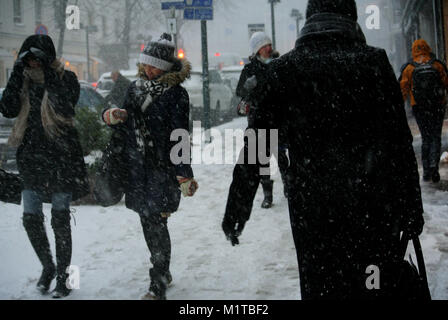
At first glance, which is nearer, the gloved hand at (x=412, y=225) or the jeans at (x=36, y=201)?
the gloved hand at (x=412, y=225)

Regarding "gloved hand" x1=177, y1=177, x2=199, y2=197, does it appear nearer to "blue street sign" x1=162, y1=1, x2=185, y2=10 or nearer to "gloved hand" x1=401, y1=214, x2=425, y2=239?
"gloved hand" x1=401, y1=214, x2=425, y2=239

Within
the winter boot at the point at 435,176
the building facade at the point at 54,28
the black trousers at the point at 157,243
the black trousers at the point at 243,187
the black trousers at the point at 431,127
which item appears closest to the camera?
the black trousers at the point at 243,187

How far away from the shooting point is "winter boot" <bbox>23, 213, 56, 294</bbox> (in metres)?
4.42

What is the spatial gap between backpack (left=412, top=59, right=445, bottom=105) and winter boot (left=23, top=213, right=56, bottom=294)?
5.57 meters

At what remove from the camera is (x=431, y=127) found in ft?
26.5

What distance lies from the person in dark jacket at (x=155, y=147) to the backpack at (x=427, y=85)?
4775 mm

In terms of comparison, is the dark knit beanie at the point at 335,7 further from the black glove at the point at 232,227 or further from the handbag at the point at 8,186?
the handbag at the point at 8,186

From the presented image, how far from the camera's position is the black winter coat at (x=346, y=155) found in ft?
7.79

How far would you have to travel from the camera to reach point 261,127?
249 cm

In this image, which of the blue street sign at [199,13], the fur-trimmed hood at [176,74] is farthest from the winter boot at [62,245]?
the blue street sign at [199,13]

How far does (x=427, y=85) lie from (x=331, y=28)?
19.5 feet

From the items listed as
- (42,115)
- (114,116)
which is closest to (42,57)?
(42,115)

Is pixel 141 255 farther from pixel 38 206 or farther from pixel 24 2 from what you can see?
pixel 24 2

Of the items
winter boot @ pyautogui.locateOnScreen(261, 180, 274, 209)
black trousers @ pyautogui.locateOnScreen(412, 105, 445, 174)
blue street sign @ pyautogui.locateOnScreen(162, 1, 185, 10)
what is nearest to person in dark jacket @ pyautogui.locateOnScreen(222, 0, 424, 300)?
winter boot @ pyautogui.locateOnScreen(261, 180, 274, 209)
